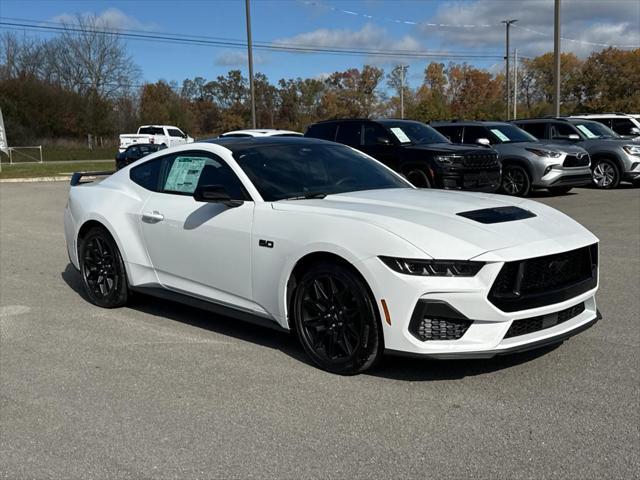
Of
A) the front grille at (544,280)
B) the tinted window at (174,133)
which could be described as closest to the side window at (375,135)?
the front grille at (544,280)

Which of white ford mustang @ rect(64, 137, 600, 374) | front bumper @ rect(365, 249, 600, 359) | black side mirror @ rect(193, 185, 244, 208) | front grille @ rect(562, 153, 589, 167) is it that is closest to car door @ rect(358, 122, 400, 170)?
front grille @ rect(562, 153, 589, 167)

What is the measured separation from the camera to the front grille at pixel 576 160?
48.7 ft

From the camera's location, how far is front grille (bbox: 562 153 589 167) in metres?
14.8

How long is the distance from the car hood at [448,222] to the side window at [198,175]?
0.50m

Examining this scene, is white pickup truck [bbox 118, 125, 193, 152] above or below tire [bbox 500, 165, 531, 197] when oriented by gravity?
above

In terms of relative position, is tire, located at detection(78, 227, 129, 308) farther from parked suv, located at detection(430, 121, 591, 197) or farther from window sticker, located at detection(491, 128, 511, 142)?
window sticker, located at detection(491, 128, 511, 142)

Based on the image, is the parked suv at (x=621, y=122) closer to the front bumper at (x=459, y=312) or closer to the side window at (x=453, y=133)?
the side window at (x=453, y=133)

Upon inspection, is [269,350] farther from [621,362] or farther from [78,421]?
[621,362]

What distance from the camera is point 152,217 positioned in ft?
18.0

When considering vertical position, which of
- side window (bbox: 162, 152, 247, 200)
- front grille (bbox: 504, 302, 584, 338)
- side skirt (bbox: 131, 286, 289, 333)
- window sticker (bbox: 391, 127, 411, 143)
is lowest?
side skirt (bbox: 131, 286, 289, 333)

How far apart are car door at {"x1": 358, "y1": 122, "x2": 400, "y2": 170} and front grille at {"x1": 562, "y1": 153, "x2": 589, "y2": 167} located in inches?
178

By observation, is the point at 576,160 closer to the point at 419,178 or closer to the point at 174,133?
the point at 419,178

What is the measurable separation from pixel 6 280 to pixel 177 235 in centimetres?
326

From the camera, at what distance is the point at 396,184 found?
547 centimetres
